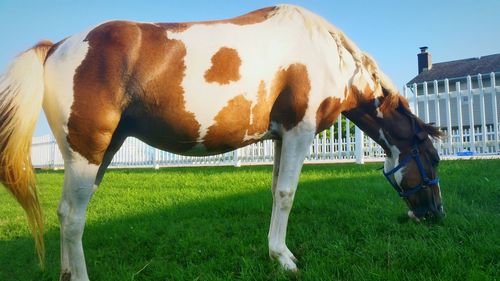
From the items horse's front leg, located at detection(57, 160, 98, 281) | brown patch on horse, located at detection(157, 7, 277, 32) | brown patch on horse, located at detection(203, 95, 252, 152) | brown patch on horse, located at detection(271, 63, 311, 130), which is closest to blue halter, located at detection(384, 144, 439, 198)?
brown patch on horse, located at detection(271, 63, 311, 130)

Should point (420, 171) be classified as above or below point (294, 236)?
above

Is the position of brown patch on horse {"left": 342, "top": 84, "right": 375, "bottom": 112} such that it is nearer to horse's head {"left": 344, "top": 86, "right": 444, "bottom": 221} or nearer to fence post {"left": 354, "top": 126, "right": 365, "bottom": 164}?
horse's head {"left": 344, "top": 86, "right": 444, "bottom": 221}

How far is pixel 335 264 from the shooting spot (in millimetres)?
2783

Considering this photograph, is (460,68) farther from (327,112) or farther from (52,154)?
(327,112)

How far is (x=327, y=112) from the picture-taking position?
10.2 ft

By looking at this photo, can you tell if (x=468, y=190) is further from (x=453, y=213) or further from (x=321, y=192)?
(x=321, y=192)

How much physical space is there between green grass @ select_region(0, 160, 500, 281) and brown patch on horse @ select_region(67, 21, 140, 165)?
1.25 m

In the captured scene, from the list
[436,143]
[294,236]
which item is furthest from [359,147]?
[294,236]

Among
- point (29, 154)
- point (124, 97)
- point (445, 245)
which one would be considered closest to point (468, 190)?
point (445, 245)

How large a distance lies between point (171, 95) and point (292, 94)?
3.05 feet

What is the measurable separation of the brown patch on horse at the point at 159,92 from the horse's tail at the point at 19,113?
0.60 meters

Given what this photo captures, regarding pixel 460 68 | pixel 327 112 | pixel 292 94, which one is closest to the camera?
pixel 292 94

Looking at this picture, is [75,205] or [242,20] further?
[242,20]

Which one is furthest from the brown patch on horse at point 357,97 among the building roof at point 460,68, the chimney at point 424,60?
the chimney at point 424,60
